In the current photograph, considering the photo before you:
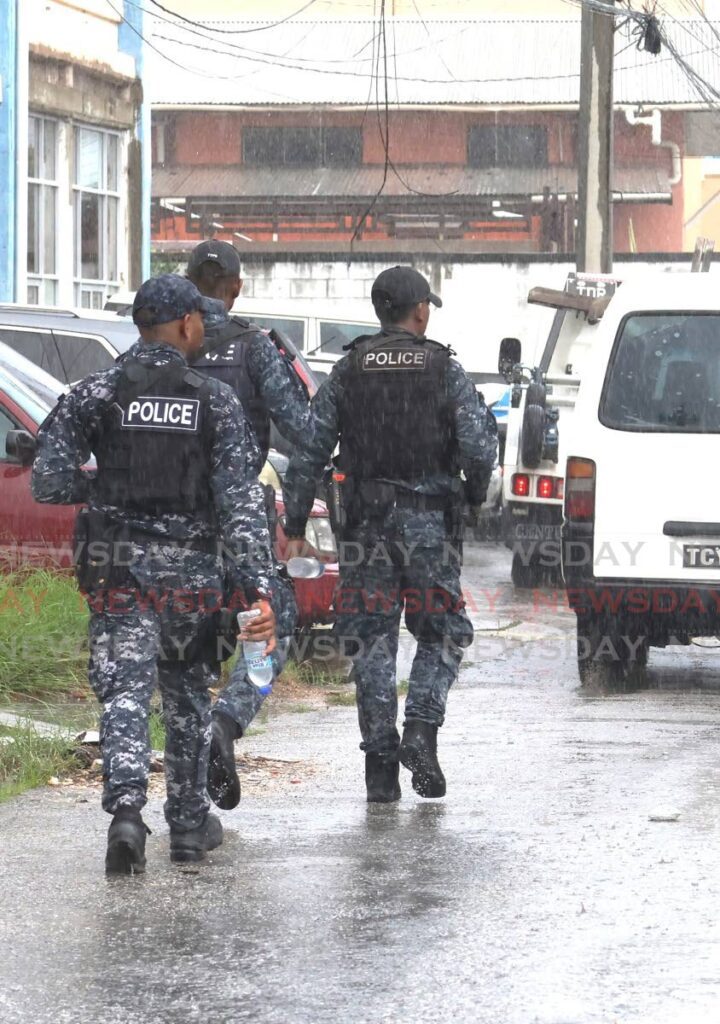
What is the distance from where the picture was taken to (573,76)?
38000mm

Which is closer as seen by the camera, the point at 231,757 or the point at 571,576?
the point at 231,757

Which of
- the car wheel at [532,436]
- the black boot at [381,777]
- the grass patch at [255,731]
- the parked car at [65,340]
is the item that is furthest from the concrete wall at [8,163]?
the black boot at [381,777]

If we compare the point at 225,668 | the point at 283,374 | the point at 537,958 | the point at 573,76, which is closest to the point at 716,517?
the point at 225,668

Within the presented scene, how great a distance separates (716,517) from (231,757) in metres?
3.83

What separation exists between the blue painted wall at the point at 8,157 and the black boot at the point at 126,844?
15093mm

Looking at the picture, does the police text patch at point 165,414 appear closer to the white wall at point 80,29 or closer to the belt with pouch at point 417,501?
the belt with pouch at point 417,501

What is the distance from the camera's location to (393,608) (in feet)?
21.0

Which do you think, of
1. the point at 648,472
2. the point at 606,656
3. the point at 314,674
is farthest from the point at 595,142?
the point at 648,472

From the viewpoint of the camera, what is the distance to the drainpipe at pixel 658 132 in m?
36.9

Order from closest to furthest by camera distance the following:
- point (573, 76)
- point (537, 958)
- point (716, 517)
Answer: point (537, 958), point (716, 517), point (573, 76)

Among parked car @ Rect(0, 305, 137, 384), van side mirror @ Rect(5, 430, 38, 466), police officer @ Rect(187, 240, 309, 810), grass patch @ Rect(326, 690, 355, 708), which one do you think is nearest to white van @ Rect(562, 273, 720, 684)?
grass patch @ Rect(326, 690, 355, 708)

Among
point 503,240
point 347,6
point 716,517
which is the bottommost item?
point 716,517

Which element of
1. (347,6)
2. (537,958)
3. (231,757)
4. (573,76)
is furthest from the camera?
(347,6)

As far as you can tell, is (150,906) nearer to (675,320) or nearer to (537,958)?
(537,958)
